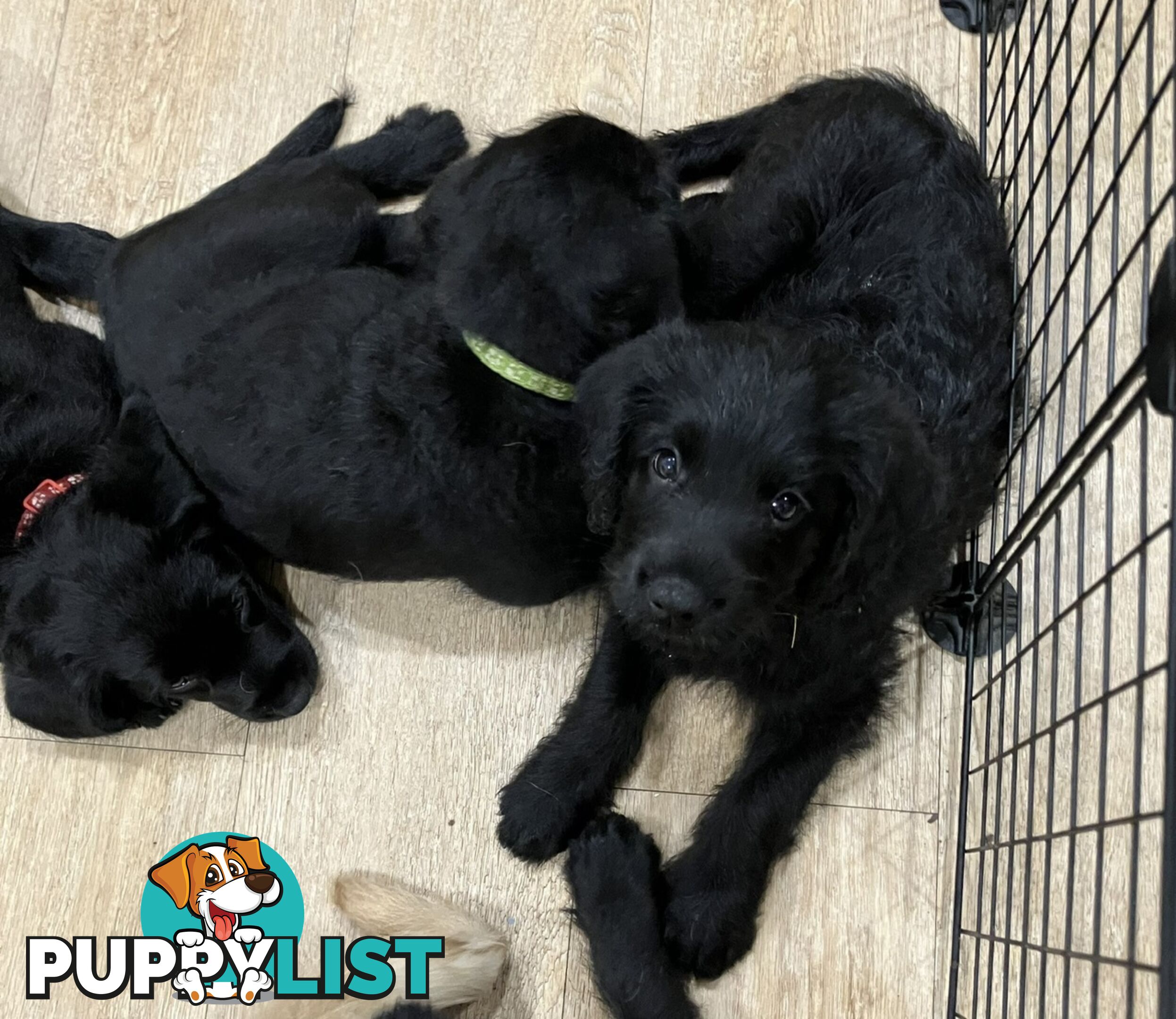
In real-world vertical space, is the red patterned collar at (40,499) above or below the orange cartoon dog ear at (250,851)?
above

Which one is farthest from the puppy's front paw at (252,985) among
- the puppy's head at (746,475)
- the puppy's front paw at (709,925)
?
the puppy's head at (746,475)

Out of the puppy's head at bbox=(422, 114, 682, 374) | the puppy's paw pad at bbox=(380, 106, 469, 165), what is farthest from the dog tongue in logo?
the puppy's paw pad at bbox=(380, 106, 469, 165)

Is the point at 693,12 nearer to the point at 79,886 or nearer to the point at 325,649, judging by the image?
the point at 325,649

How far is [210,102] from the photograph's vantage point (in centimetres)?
215

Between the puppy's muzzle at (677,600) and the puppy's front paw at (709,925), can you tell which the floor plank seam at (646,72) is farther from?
the puppy's front paw at (709,925)

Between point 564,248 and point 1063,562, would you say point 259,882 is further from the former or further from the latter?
point 1063,562

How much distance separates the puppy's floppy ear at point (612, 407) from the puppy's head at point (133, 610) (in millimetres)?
639

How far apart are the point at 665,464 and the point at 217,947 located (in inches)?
47.2

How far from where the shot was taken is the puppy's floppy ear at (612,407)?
4.51 feet

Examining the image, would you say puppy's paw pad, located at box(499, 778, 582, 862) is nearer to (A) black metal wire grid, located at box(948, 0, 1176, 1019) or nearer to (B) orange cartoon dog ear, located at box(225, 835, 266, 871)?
(B) orange cartoon dog ear, located at box(225, 835, 266, 871)

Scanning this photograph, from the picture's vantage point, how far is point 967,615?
1.74 metres

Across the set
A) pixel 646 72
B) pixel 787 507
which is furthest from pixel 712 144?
pixel 787 507

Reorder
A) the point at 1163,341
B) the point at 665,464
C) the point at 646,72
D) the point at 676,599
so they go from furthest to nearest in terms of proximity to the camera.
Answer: the point at 646,72 < the point at 665,464 < the point at 676,599 < the point at 1163,341

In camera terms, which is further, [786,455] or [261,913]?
[261,913]
